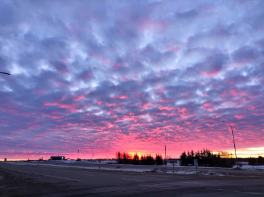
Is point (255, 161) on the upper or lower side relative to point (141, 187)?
lower

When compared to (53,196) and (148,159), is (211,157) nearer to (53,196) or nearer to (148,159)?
(148,159)

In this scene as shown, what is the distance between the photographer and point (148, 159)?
124500mm

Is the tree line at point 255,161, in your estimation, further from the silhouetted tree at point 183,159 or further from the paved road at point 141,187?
the paved road at point 141,187

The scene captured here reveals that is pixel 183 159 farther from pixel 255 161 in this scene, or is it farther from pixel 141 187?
pixel 141 187

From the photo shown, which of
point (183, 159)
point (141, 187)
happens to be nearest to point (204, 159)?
point (183, 159)

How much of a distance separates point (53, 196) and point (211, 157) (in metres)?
97.4

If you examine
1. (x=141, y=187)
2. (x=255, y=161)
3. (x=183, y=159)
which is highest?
(x=141, y=187)

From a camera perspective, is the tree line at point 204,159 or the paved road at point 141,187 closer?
the paved road at point 141,187

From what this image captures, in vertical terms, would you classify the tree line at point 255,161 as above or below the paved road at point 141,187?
below

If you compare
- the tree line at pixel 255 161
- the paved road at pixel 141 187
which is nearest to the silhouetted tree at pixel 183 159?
the tree line at pixel 255 161

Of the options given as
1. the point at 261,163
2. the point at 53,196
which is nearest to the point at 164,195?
the point at 53,196

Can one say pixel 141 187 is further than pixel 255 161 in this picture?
No

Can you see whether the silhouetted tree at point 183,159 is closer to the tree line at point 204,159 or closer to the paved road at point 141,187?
the tree line at point 204,159

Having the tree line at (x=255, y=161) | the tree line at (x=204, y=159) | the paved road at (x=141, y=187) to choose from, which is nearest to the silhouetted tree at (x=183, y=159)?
the tree line at (x=204, y=159)
